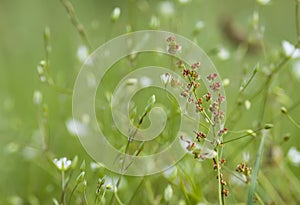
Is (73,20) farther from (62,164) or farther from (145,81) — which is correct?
(62,164)

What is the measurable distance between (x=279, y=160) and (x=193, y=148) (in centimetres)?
56

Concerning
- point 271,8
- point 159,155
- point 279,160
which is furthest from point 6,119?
point 271,8

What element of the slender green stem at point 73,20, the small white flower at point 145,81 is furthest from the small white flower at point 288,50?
the slender green stem at point 73,20

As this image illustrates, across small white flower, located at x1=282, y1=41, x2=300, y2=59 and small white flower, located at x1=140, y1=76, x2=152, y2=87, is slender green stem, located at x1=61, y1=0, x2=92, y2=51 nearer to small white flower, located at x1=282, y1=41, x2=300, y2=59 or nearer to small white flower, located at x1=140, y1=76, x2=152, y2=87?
small white flower, located at x1=140, y1=76, x2=152, y2=87

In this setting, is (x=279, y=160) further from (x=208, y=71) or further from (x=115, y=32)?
(x=115, y=32)

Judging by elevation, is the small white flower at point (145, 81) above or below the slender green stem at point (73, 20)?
→ below

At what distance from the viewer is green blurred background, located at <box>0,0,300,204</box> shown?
140cm

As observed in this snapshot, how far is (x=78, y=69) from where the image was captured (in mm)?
1567

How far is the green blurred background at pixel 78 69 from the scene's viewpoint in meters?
1.40

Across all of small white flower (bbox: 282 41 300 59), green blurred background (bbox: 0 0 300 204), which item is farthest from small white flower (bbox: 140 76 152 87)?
small white flower (bbox: 282 41 300 59)

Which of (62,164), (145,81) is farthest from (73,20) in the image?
(62,164)

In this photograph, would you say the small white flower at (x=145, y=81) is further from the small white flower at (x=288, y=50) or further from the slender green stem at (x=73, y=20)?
the small white flower at (x=288, y=50)

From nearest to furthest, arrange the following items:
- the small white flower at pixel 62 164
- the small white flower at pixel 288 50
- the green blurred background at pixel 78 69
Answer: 1. the small white flower at pixel 62 164
2. the small white flower at pixel 288 50
3. the green blurred background at pixel 78 69

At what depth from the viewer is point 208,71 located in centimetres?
128
